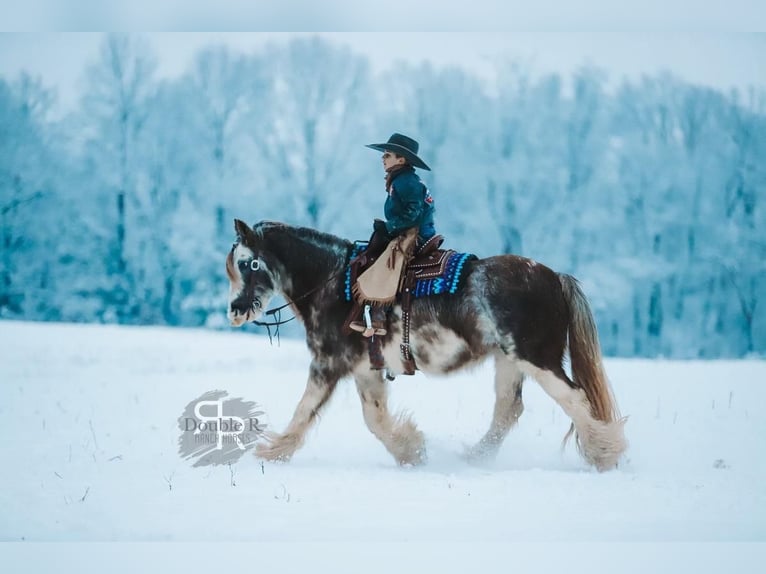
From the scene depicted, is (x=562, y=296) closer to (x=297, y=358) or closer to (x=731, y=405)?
(x=731, y=405)

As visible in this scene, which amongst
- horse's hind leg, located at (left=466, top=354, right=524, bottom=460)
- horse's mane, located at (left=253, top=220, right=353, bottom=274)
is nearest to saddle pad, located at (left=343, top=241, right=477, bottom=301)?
horse's mane, located at (left=253, top=220, right=353, bottom=274)

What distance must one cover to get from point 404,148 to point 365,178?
5.28 meters

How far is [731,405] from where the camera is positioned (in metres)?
6.05

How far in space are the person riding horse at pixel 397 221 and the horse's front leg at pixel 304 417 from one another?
0.36 meters

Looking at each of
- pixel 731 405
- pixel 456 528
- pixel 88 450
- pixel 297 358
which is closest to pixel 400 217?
pixel 456 528

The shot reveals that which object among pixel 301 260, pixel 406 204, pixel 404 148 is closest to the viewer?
pixel 406 204

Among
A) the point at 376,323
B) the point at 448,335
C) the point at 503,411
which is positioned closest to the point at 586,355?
the point at 503,411

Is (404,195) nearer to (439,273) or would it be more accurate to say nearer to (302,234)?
(439,273)

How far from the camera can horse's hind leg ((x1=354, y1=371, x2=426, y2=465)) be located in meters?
4.42

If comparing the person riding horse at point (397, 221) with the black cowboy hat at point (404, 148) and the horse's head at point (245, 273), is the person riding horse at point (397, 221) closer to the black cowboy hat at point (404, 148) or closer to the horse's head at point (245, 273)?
the black cowboy hat at point (404, 148)

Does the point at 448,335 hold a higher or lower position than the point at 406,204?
lower

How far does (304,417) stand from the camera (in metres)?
4.39

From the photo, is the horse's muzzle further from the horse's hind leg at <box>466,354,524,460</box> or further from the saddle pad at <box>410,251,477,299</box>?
the horse's hind leg at <box>466,354,524,460</box>

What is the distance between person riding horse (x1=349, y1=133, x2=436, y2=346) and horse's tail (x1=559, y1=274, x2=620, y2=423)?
992mm
